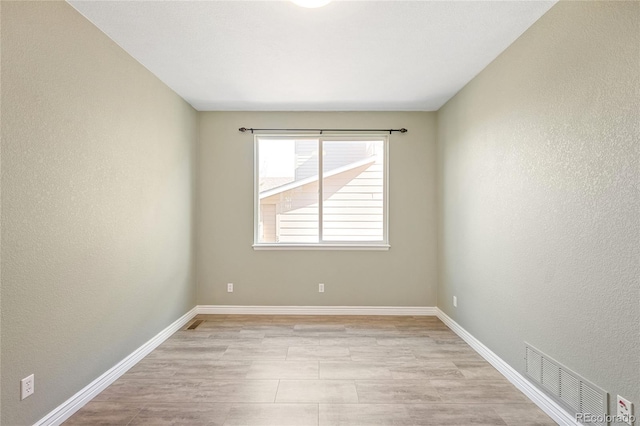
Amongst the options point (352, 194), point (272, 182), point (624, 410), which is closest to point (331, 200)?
point (352, 194)

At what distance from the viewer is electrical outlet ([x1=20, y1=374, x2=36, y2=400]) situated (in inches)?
72.1

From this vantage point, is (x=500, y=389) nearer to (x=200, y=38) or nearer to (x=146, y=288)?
(x=146, y=288)

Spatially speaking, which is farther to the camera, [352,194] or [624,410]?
[352,194]

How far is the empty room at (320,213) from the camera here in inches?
71.8

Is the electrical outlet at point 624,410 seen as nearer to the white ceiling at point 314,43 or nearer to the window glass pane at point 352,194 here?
the white ceiling at point 314,43

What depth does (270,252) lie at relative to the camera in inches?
174

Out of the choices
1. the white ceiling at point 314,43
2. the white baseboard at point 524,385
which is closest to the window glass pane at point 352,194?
the white ceiling at point 314,43

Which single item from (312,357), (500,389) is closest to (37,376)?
(312,357)

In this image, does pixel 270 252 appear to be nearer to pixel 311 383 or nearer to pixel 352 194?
pixel 352 194

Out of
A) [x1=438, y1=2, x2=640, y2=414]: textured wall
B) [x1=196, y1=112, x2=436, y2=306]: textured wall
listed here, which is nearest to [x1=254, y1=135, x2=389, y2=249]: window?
[x1=196, y1=112, x2=436, y2=306]: textured wall

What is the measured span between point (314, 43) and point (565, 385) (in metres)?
2.87

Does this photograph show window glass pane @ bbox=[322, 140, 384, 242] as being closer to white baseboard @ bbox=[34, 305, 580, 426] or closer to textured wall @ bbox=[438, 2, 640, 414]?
white baseboard @ bbox=[34, 305, 580, 426]

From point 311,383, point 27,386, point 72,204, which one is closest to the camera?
point 27,386

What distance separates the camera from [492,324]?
294 centimetres
